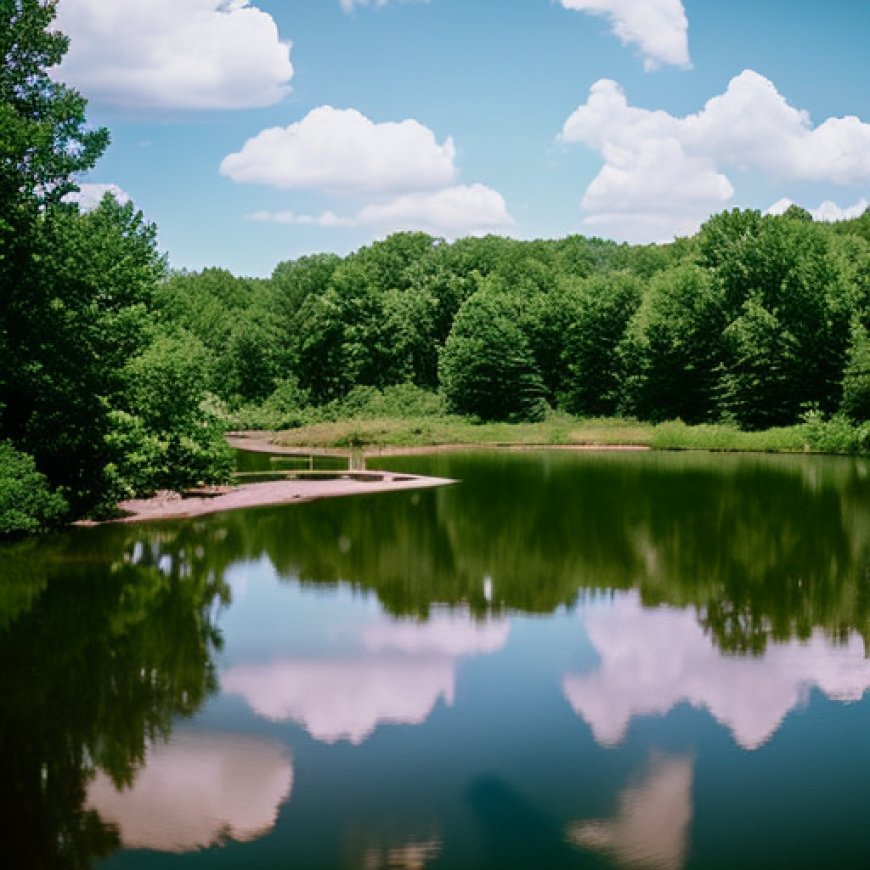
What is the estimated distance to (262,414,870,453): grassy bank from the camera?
53.5 meters

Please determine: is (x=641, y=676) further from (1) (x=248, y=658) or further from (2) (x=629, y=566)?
(2) (x=629, y=566)

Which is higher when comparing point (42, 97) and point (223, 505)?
point (42, 97)

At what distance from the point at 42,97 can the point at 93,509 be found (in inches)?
423

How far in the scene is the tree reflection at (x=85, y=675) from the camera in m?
8.70

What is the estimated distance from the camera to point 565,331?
254ft

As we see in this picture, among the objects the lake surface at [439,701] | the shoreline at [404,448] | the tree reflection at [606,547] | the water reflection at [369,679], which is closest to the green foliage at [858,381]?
the shoreline at [404,448]

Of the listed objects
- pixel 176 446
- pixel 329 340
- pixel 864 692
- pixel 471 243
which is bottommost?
pixel 864 692

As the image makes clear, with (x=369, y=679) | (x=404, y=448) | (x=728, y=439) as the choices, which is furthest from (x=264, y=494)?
(x=728, y=439)

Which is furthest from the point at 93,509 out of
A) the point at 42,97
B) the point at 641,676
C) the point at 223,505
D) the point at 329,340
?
the point at 329,340

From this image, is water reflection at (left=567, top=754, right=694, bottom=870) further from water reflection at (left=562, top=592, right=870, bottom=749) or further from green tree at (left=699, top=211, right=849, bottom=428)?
green tree at (left=699, top=211, right=849, bottom=428)

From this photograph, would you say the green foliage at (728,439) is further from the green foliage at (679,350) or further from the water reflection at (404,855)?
the water reflection at (404,855)

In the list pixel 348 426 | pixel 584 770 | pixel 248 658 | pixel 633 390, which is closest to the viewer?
pixel 584 770

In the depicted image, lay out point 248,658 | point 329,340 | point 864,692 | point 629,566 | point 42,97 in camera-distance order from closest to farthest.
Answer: point 864,692 → point 248,658 → point 629,566 → point 42,97 → point 329,340

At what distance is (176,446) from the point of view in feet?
103
